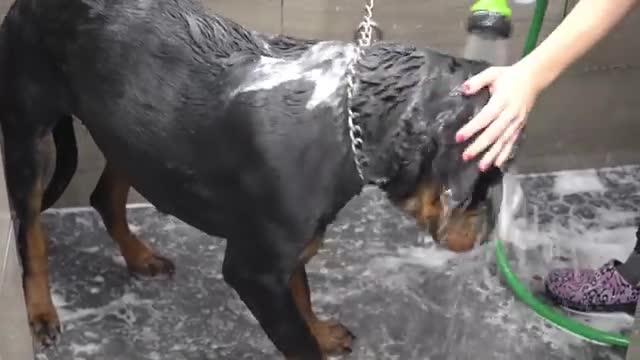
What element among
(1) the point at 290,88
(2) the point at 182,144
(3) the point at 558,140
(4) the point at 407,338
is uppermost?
(1) the point at 290,88

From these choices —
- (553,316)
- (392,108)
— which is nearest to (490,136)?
(392,108)

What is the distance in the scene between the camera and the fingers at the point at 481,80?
4.08ft

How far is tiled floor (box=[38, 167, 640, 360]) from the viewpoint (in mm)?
1808

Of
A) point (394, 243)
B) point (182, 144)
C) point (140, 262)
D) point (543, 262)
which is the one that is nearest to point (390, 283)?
point (394, 243)

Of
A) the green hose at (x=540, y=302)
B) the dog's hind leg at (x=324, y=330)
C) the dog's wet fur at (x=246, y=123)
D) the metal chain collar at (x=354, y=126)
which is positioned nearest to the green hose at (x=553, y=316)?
the green hose at (x=540, y=302)

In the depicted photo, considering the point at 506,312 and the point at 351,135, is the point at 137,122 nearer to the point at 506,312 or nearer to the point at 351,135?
the point at 351,135

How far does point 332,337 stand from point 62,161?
1.91 feet

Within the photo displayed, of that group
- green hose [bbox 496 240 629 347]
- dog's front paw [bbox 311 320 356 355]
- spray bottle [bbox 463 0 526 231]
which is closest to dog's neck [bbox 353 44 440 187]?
spray bottle [bbox 463 0 526 231]

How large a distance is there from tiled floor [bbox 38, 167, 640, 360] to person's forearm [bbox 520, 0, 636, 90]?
65 centimetres

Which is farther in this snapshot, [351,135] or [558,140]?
[558,140]

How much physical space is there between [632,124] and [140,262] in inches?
44.9

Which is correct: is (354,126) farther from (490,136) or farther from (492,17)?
(492,17)

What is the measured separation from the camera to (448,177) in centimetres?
125

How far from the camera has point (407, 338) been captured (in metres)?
1.82
